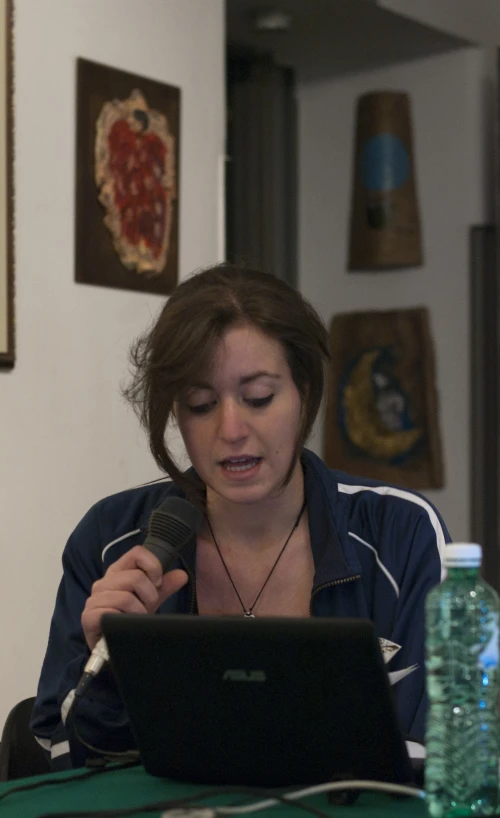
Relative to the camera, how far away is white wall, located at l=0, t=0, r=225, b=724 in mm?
2693

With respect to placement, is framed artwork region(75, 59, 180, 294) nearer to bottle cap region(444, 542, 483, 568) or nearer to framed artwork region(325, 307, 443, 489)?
framed artwork region(325, 307, 443, 489)

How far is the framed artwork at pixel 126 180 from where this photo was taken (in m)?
2.90

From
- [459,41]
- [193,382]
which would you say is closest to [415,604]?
[193,382]

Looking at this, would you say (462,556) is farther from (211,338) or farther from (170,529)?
(211,338)

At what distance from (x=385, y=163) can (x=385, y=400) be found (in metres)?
0.94

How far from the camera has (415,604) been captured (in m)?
1.63

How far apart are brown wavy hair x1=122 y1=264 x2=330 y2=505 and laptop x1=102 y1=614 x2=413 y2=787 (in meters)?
0.57

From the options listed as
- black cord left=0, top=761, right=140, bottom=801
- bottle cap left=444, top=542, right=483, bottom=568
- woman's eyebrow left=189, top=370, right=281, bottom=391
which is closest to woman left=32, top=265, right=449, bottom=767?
woman's eyebrow left=189, top=370, right=281, bottom=391

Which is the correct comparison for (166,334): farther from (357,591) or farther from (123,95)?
(123,95)

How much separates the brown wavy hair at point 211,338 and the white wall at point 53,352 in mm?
955

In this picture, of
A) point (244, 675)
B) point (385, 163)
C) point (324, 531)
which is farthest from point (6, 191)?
point (385, 163)

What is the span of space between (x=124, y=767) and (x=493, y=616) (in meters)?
0.47

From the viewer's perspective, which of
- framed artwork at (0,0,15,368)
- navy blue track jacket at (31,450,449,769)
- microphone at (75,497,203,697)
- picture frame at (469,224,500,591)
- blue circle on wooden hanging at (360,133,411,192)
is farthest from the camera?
blue circle on wooden hanging at (360,133,411,192)

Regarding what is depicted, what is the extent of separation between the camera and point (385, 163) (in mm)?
4676
